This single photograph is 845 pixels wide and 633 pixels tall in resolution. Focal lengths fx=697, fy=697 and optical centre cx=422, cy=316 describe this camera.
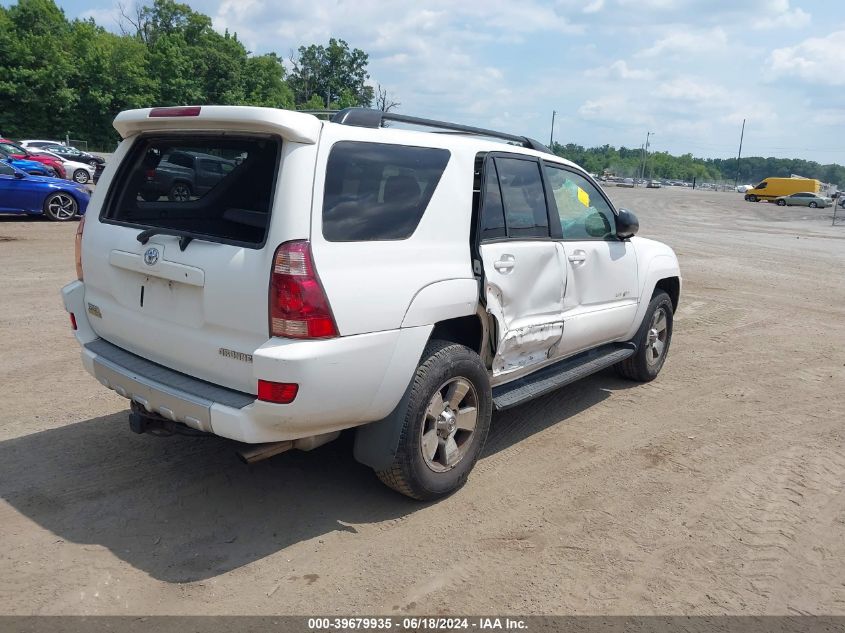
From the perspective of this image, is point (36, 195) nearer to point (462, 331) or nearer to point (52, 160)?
point (52, 160)

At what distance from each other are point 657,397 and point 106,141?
58899 millimetres

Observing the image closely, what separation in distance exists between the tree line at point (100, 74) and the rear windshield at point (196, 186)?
55566 millimetres

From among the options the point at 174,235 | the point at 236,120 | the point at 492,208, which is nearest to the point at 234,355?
the point at 174,235

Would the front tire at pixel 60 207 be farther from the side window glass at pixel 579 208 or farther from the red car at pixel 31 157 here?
the side window glass at pixel 579 208

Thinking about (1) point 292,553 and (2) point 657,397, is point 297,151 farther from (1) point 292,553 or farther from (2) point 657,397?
(2) point 657,397

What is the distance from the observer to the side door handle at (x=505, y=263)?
4.13 meters

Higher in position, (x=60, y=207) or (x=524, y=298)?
(x=524, y=298)

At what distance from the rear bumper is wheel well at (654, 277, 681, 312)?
140 inches

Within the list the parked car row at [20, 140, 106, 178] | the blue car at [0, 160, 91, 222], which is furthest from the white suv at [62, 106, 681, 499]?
the parked car row at [20, 140, 106, 178]

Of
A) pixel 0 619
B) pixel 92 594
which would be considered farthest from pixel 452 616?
pixel 0 619

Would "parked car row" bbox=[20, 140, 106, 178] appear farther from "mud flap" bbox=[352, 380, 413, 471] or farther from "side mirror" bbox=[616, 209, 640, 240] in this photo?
"mud flap" bbox=[352, 380, 413, 471]

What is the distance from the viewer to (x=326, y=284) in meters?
3.15

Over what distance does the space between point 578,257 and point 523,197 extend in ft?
2.28

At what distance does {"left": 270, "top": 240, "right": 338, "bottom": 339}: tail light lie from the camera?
10.1 feet
